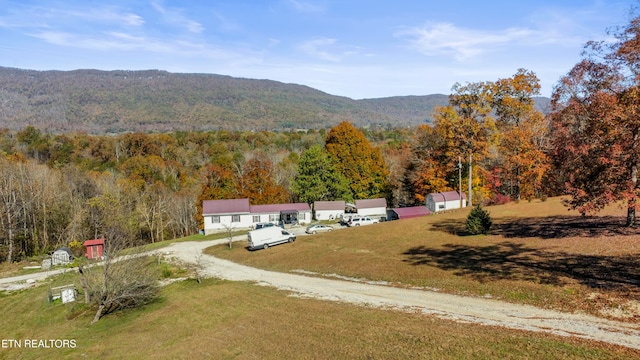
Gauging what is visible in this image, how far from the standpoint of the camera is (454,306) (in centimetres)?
1847

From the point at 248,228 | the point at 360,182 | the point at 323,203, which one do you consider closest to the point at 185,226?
the point at 248,228

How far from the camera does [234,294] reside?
81.6 feet

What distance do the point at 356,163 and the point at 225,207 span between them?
22.5 m

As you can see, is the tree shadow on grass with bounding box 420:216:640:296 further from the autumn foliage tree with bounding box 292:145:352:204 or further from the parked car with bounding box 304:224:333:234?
the autumn foliage tree with bounding box 292:145:352:204

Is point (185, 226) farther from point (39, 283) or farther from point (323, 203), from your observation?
point (39, 283)

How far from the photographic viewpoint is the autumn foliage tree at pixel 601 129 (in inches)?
765

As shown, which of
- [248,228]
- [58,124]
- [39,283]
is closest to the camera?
[39,283]

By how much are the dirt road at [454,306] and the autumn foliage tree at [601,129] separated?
9.97 metres

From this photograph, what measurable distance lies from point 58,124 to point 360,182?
7339 inches

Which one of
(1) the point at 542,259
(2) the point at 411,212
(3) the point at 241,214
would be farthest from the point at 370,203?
(1) the point at 542,259

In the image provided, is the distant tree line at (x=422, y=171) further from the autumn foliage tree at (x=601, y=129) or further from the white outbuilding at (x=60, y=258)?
the white outbuilding at (x=60, y=258)

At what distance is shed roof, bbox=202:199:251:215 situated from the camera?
180 ft

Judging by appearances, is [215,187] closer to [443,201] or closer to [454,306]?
[443,201]

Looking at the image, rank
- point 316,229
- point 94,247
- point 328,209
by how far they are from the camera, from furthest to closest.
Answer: point 328,209 → point 316,229 → point 94,247
